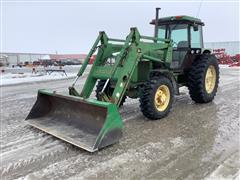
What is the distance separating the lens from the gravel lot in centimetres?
299

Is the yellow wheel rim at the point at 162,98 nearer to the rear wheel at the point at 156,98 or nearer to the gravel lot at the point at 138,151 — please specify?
the rear wheel at the point at 156,98

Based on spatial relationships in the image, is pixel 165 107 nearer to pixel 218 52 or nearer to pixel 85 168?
pixel 85 168

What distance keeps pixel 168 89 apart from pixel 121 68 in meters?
1.14

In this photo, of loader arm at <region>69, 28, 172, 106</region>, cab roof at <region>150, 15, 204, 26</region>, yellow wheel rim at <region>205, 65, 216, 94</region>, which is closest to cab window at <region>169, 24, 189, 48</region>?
cab roof at <region>150, 15, 204, 26</region>

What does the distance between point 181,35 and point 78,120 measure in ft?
11.8

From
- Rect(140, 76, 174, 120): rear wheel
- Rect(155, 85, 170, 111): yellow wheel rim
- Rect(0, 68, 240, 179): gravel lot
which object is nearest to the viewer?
Rect(0, 68, 240, 179): gravel lot

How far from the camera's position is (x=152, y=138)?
409 centimetres

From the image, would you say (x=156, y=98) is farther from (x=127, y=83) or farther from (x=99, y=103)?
(x=99, y=103)

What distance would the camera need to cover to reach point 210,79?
22.6 ft

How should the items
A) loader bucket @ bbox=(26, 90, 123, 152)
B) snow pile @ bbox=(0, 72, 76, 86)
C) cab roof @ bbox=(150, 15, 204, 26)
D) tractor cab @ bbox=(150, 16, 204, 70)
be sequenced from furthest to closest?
snow pile @ bbox=(0, 72, 76, 86), tractor cab @ bbox=(150, 16, 204, 70), cab roof @ bbox=(150, 15, 204, 26), loader bucket @ bbox=(26, 90, 123, 152)

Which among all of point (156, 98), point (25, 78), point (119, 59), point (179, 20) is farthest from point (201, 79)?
point (25, 78)

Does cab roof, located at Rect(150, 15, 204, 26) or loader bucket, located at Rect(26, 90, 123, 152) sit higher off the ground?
cab roof, located at Rect(150, 15, 204, 26)

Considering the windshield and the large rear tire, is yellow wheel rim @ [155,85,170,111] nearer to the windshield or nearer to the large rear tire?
the large rear tire

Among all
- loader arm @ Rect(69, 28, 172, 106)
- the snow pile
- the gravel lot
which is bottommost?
the gravel lot
